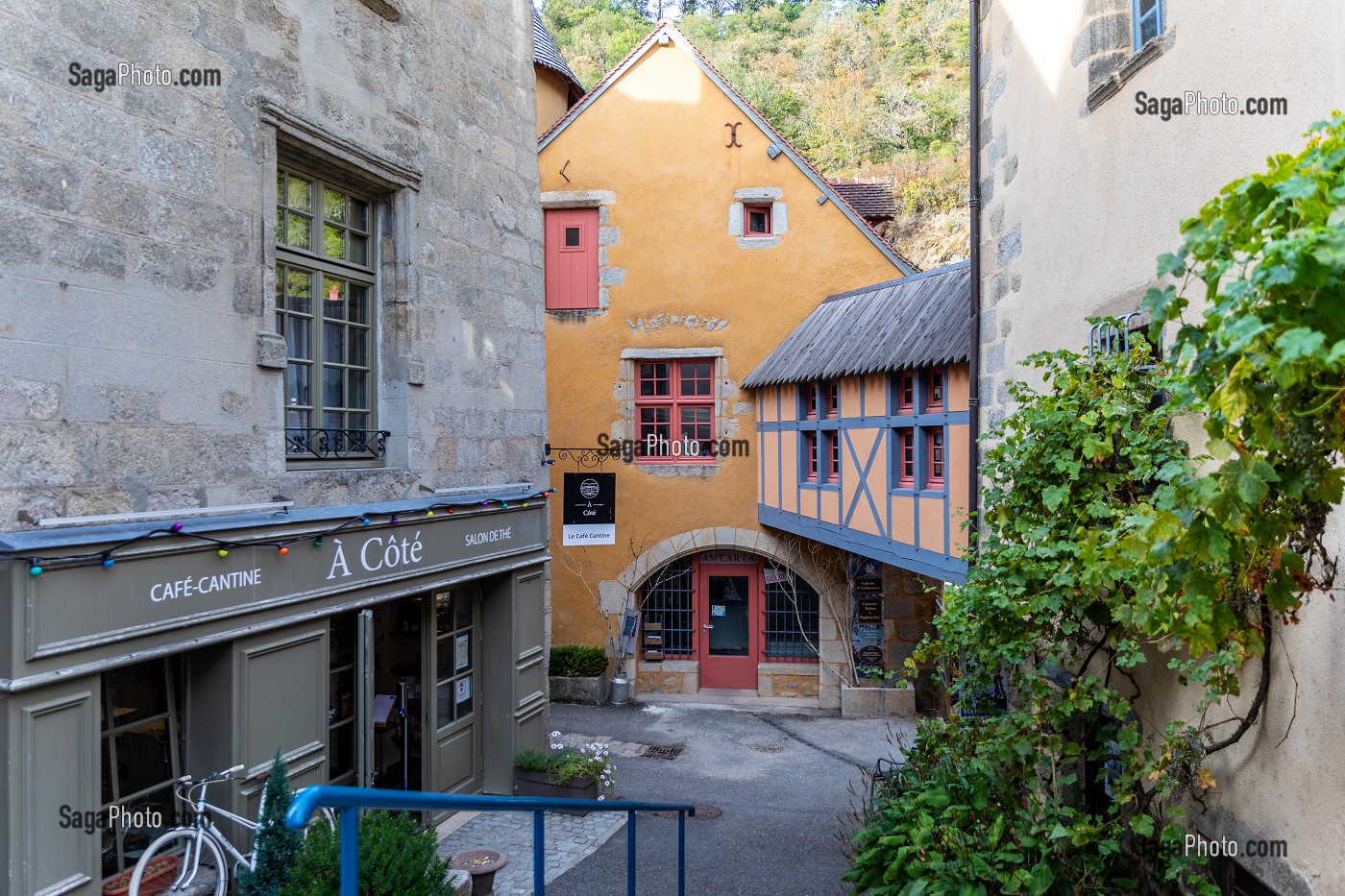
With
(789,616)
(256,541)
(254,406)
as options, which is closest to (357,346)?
(254,406)

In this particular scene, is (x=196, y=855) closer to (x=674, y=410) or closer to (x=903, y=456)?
(x=903, y=456)

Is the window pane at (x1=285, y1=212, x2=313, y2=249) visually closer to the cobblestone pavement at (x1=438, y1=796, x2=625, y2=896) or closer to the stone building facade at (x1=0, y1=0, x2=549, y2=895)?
the stone building facade at (x1=0, y1=0, x2=549, y2=895)

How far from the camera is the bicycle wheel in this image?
4.41 meters

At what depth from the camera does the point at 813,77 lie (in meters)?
26.5

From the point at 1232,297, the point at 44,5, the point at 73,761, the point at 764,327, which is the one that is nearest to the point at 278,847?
the point at 73,761

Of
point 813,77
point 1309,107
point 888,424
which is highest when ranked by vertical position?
point 813,77

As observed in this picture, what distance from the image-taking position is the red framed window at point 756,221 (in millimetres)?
12539

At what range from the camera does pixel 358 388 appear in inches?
238

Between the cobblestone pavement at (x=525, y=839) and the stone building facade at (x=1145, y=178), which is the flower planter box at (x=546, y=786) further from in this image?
the stone building facade at (x=1145, y=178)

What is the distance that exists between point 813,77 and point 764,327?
16.6 m

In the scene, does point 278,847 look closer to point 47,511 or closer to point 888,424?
point 47,511

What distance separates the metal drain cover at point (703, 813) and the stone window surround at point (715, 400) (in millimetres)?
4972

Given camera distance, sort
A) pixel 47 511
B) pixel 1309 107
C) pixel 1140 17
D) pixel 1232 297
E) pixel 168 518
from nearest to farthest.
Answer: pixel 1232 297 → pixel 1309 107 → pixel 47 511 → pixel 168 518 → pixel 1140 17

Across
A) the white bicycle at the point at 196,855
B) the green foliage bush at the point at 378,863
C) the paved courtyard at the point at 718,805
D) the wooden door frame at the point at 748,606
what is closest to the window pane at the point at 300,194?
the white bicycle at the point at 196,855
